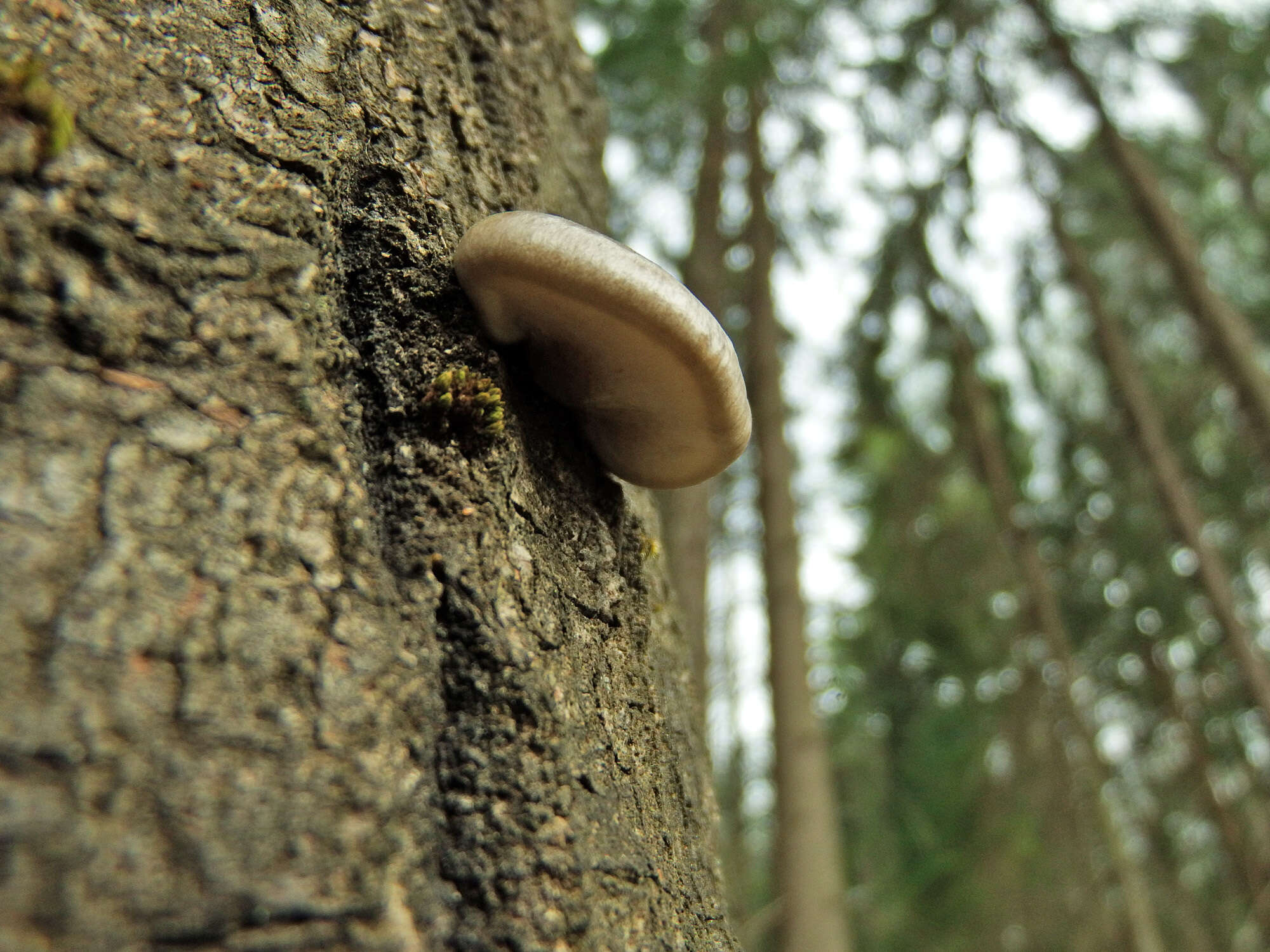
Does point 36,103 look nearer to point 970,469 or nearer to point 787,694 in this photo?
point 787,694

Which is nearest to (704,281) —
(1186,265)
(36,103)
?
(1186,265)

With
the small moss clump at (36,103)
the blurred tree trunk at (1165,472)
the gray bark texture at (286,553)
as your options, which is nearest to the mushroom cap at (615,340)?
the gray bark texture at (286,553)

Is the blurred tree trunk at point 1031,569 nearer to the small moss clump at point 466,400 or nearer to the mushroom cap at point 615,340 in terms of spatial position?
the mushroom cap at point 615,340

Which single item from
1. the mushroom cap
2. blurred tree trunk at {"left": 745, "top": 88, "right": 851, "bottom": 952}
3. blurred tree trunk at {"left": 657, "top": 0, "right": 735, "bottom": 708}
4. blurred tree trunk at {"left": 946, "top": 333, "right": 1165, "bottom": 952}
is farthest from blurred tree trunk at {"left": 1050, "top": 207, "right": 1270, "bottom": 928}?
the mushroom cap

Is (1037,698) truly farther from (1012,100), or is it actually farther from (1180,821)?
(1180,821)

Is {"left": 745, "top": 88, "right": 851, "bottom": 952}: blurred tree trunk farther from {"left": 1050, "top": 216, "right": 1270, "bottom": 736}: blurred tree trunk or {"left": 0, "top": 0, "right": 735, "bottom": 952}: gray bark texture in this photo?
{"left": 0, "top": 0, "right": 735, "bottom": 952}: gray bark texture

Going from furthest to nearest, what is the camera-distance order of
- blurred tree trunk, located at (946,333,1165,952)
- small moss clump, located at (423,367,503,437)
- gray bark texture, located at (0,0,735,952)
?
blurred tree trunk, located at (946,333,1165,952), small moss clump, located at (423,367,503,437), gray bark texture, located at (0,0,735,952)
